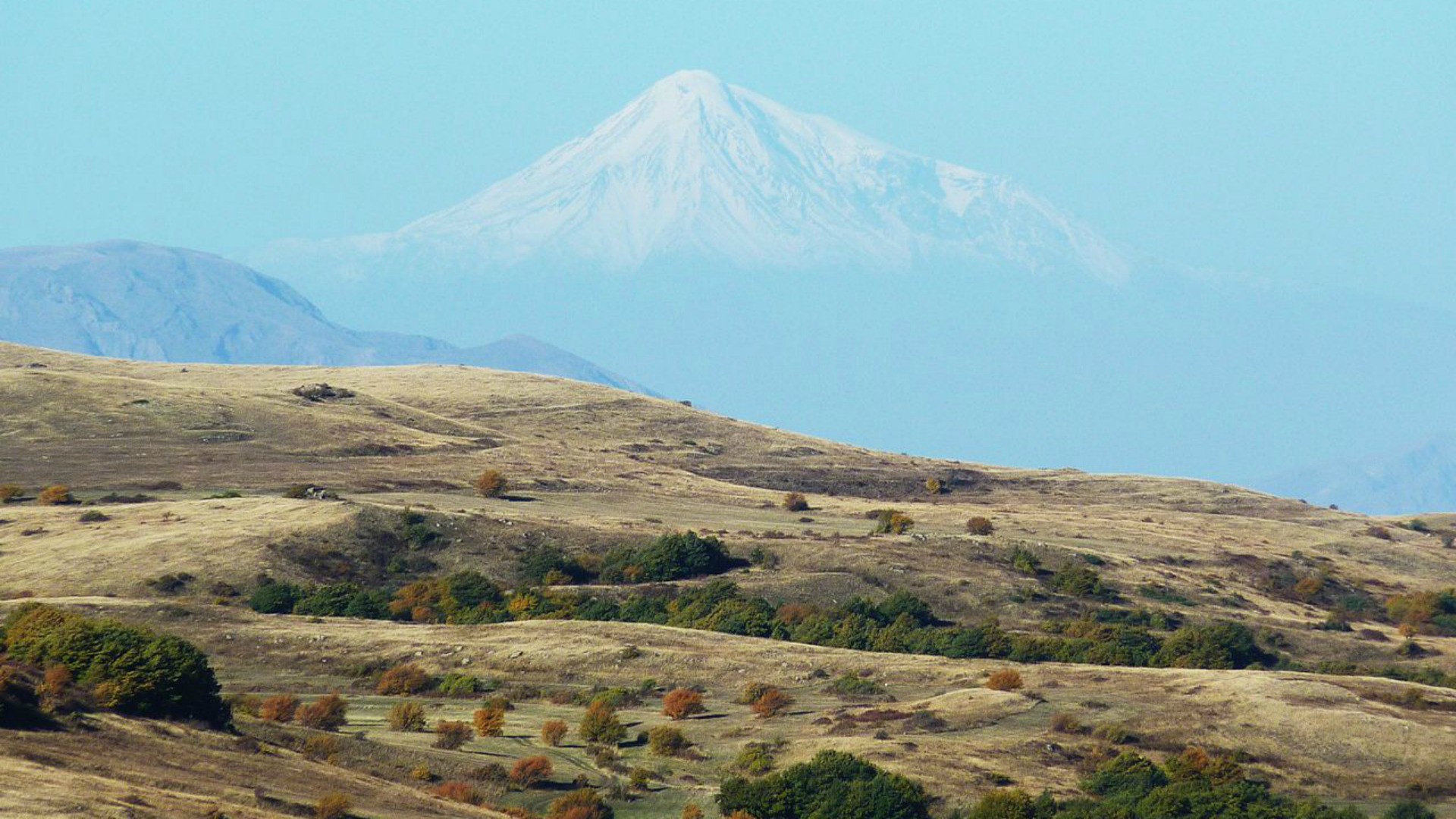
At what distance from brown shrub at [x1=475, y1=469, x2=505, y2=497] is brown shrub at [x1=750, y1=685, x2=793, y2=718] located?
6536cm

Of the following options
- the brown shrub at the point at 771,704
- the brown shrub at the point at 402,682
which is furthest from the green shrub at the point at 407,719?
the brown shrub at the point at 771,704

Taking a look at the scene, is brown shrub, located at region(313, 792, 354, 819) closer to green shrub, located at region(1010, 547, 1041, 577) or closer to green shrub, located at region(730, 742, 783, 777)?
green shrub, located at region(730, 742, 783, 777)

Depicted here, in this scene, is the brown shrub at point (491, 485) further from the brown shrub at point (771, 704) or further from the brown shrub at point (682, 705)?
the brown shrub at point (682, 705)

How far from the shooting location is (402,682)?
68.2 meters

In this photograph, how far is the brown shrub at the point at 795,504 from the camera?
138m

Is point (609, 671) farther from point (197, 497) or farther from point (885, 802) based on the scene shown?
point (197, 497)

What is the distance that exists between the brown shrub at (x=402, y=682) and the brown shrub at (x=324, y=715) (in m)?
9.18

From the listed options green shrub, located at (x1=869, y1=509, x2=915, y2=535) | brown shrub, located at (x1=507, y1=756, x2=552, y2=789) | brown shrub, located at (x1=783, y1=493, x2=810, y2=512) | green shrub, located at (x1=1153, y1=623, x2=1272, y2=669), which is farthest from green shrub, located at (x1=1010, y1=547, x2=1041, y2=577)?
brown shrub, located at (x1=507, y1=756, x2=552, y2=789)

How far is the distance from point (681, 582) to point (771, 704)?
3684 cm

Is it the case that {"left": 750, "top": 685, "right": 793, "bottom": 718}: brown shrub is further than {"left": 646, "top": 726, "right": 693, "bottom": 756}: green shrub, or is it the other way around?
{"left": 750, "top": 685, "right": 793, "bottom": 718}: brown shrub

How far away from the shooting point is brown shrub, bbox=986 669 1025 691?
6725 cm

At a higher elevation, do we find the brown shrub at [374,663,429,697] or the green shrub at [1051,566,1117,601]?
the green shrub at [1051,566,1117,601]

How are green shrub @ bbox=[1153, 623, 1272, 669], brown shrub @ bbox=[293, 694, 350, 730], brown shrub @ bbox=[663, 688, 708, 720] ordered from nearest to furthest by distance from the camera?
brown shrub @ bbox=[293, 694, 350, 730] → brown shrub @ bbox=[663, 688, 708, 720] → green shrub @ bbox=[1153, 623, 1272, 669]

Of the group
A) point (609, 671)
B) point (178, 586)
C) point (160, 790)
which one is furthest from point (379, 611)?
point (160, 790)
